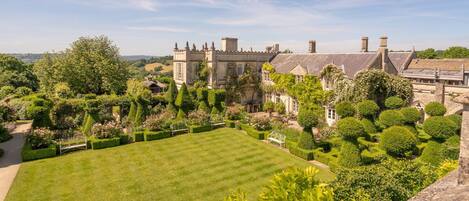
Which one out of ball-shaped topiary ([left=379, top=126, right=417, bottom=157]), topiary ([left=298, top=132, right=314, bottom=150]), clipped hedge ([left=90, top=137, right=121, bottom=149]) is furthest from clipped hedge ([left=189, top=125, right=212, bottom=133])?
ball-shaped topiary ([left=379, top=126, right=417, bottom=157])

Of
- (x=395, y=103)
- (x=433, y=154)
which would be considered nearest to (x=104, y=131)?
(x=433, y=154)

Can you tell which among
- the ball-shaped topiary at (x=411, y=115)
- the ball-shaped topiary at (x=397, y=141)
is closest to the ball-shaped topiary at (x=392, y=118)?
the ball-shaped topiary at (x=411, y=115)

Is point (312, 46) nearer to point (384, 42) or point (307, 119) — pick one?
point (384, 42)

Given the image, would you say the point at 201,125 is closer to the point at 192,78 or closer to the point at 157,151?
the point at 157,151

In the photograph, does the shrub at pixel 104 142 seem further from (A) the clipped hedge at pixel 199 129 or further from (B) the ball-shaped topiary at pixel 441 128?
(B) the ball-shaped topiary at pixel 441 128

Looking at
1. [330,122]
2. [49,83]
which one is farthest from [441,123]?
[49,83]

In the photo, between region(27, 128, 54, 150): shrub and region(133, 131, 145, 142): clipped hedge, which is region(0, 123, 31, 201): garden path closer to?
region(27, 128, 54, 150): shrub
